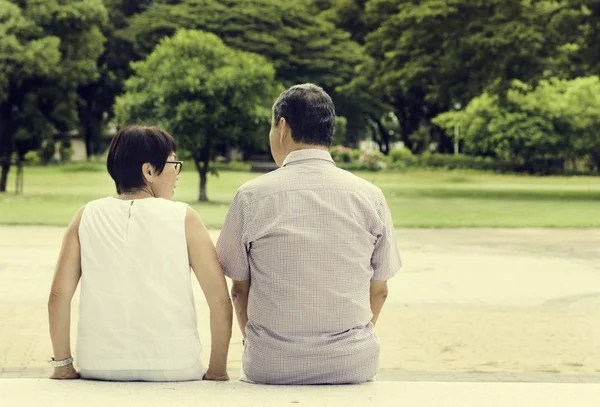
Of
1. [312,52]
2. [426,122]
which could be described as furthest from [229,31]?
[426,122]

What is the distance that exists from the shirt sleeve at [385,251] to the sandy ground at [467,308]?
3.64 m

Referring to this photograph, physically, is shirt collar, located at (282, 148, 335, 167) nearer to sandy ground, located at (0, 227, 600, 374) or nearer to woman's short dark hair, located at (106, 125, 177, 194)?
woman's short dark hair, located at (106, 125, 177, 194)

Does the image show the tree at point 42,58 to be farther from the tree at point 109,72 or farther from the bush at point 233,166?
the tree at point 109,72

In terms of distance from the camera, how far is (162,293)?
4.15m

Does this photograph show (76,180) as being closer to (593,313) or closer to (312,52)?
(312,52)

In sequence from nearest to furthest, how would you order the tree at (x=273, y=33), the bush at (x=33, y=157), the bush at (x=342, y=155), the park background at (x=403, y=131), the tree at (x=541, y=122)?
the park background at (x=403, y=131) < the tree at (x=541, y=122) < the bush at (x=342, y=155) < the tree at (x=273, y=33) < the bush at (x=33, y=157)

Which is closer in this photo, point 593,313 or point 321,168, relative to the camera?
point 321,168

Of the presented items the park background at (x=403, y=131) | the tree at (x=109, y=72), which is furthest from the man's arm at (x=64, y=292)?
the tree at (x=109, y=72)

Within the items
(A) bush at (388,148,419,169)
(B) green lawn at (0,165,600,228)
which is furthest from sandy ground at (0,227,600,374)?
(A) bush at (388,148,419,169)

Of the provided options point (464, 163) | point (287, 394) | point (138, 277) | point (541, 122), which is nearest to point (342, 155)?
point (464, 163)

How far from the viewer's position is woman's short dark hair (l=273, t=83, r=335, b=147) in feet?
13.5

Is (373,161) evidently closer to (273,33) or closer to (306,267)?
(273,33)

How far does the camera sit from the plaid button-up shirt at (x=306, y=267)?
162 inches

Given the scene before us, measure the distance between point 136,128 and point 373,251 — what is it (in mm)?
925
